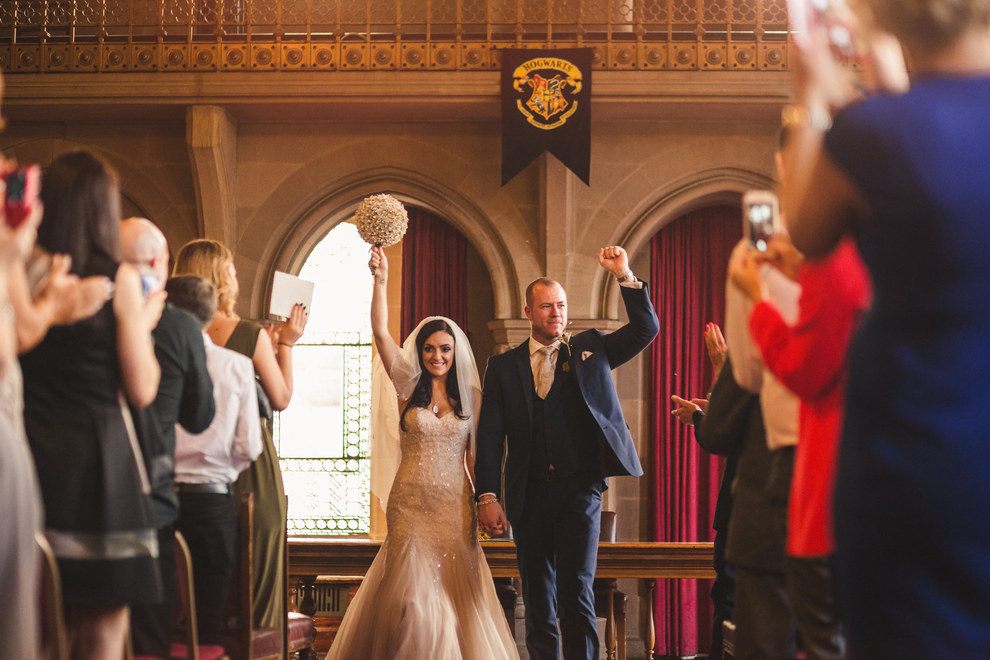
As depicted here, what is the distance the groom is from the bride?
22 cm

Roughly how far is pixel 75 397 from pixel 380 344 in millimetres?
2765

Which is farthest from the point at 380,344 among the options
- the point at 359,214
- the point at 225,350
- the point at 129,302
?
the point at 129,302

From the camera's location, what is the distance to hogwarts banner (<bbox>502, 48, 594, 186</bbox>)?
784 centimetres

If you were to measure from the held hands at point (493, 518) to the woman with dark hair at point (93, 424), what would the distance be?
248cm

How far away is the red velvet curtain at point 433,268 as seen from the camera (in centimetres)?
955

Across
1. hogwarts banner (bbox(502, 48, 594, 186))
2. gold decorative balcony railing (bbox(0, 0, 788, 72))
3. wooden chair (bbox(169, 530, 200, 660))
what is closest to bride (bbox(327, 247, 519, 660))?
wooden chair (bbox(169, 530, 200, 660))

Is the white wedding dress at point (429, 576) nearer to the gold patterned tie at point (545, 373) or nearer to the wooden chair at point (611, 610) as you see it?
the gold patterned tie at point (545, 373)

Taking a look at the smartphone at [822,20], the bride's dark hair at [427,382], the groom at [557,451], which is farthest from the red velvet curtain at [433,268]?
the smartphone at [822,20]

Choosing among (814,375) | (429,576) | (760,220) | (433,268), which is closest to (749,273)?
(760,220)

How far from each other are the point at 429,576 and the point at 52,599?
9.10 ft

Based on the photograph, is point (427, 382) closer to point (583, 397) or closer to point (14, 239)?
point (583, 397)

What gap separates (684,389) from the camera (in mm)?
9219

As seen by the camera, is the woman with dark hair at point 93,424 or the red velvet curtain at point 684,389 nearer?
the woman with dark hair at point 93,424

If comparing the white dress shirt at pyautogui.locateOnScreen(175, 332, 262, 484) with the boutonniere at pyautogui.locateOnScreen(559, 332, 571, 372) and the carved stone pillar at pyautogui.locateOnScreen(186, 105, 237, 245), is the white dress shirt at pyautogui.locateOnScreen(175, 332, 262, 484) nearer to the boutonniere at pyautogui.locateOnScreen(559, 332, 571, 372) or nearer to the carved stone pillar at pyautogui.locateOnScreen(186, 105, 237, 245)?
the boutonniere at pyautogui.locateOnScreen(559, 332, 571, 372)
